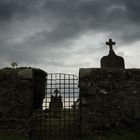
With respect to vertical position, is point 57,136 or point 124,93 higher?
point 124,93

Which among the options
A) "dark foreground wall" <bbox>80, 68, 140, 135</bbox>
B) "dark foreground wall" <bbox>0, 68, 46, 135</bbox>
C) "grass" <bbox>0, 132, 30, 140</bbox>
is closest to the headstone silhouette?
"dark foreground wall" <bbox>80, 68, 140, 135</bbox>

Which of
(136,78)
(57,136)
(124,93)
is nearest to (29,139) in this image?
(57,136)

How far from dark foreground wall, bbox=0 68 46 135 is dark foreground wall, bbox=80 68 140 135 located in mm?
1538

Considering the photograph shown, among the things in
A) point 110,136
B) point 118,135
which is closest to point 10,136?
point 110,136

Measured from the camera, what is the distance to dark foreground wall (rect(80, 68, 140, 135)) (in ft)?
25.4

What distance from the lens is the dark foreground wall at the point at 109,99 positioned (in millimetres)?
7754

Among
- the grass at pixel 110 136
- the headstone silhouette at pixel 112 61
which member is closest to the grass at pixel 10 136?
the grass at pixel 110 136

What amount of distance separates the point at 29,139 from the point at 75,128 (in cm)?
145

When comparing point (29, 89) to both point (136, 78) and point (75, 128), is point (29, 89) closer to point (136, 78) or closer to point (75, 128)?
point (75, 128)

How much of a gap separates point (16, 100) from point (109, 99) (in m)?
2.68

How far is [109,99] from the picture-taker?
311 inches

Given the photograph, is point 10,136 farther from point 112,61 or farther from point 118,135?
point 112,61

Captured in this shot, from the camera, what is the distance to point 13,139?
7246 mm

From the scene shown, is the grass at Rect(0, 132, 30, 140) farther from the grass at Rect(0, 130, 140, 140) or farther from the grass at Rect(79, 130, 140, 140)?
the grass at Rect(79, 130, 140, 140)
